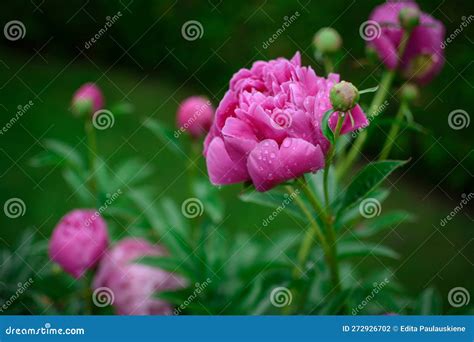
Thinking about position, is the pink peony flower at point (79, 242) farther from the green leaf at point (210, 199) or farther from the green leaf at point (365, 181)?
the green leaf at point (365, 181)

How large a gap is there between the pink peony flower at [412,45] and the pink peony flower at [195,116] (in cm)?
25

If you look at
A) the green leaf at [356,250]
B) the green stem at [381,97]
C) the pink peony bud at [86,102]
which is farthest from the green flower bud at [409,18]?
the pink peony bud at [86,102]

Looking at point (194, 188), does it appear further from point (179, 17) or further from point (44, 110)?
point (44, 110)

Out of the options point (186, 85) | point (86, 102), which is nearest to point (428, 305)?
point (86, 102)

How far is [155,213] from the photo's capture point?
3.30 ft

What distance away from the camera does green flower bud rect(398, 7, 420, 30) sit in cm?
73

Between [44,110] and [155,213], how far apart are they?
736mm

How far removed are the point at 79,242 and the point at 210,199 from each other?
0.65 feet

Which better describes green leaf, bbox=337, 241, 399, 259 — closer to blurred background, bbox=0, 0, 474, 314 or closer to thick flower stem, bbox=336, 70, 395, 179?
thick flower stem, bbox=336, 70, 395, 179

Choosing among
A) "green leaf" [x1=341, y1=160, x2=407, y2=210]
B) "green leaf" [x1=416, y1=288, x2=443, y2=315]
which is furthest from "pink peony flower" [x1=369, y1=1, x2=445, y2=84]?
"green leaf" [x1=416, y1=288, x2=443, y2=315]

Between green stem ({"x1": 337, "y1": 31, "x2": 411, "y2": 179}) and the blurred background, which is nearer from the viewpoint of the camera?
green stem ({"x1": 337, "y1": 31, "x2": 411, "y2": 179})
